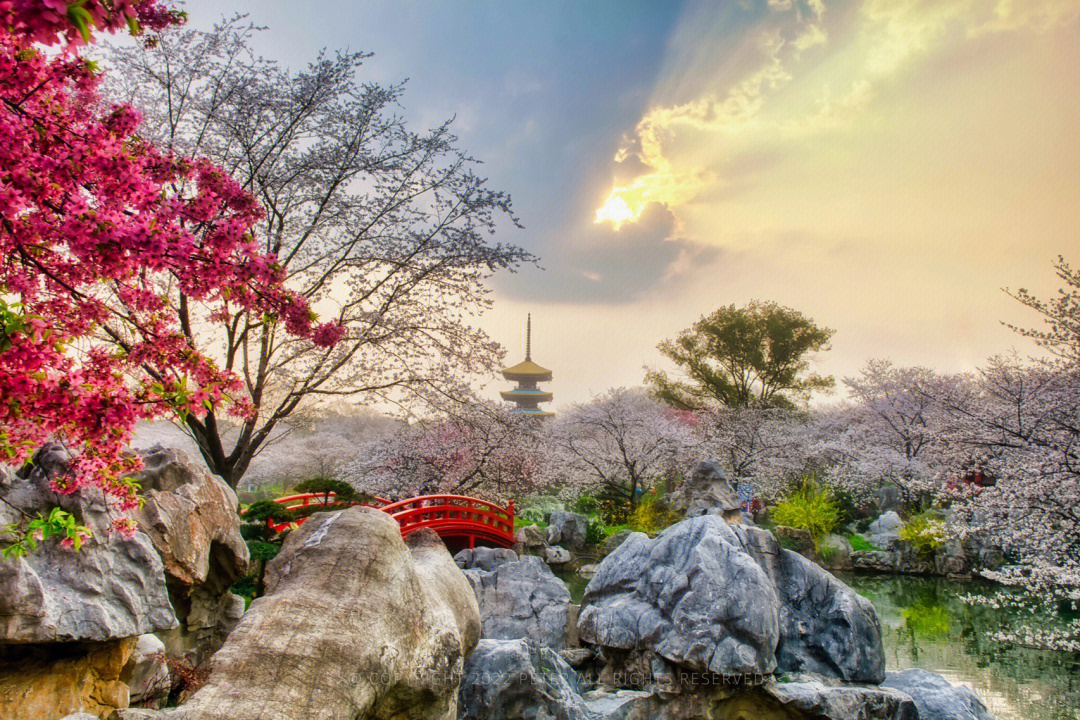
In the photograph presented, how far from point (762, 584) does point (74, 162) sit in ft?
25.3

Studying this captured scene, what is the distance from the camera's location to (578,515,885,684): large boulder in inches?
264

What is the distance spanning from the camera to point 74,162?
3.08m

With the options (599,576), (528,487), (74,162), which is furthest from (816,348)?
(74,162)

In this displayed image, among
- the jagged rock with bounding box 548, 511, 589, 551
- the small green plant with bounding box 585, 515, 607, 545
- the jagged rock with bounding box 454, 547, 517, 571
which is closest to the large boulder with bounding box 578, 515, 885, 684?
the jagged rock with bounding box 454, 547, 517, 571

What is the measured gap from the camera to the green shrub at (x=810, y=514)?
18125 mm

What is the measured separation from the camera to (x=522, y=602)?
33.2 feet

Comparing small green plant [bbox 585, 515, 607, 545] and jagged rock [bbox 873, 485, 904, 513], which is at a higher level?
jagged rock [bbox 873, 485, 904, 513]

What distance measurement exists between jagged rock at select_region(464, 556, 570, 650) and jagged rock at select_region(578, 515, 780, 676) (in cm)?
152

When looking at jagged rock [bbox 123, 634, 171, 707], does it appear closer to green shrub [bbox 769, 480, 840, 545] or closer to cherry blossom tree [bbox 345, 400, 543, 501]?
cherry blossom tree [bbox 345, 400, 543, 501]

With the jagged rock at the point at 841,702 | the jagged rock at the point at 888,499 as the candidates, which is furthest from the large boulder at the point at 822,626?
the jagged rock at the point at 888,499

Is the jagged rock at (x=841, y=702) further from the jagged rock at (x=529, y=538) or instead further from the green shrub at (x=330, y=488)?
the jagged rock at (x=529, y=538)

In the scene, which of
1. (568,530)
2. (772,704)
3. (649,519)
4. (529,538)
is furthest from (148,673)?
(649,519)

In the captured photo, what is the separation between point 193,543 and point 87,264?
3428 mm

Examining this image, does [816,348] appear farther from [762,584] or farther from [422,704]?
[422,704]
